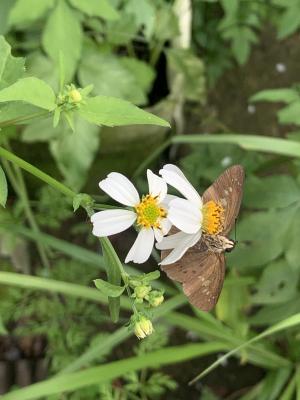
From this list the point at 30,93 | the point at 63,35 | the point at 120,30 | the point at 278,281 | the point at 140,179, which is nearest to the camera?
the point at 30,93

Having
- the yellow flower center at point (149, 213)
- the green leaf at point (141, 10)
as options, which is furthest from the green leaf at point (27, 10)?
the yellow flower center at point (149, 213)

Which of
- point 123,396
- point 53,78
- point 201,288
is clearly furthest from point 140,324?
point 53,78

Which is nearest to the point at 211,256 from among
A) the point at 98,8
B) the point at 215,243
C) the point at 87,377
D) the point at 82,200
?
the point at 215,243

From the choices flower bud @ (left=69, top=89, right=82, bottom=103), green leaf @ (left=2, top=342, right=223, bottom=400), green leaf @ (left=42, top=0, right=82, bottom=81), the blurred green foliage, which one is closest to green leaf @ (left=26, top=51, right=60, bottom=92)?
the blurred green foliage

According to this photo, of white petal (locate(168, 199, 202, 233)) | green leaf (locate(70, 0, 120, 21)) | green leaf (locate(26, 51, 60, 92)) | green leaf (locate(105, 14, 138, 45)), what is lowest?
A: green leaf (locate(26, 51, 60, 92))

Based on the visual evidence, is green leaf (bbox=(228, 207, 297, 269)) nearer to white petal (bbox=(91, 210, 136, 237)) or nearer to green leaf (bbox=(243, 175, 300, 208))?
green leaf (bbox=(243, 175, 300, 208))

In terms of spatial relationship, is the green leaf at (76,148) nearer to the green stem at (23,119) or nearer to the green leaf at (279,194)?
the green leaf at (279,194)

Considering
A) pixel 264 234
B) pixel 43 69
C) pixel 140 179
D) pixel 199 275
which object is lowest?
pixel 140 179

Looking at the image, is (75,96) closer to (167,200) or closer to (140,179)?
(167,200)
